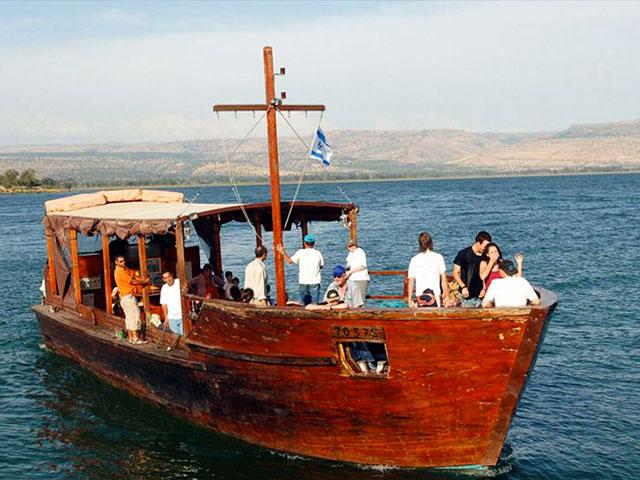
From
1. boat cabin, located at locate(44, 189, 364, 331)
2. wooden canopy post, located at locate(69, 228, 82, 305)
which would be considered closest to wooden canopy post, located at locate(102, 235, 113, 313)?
boat cabin, located at locate(44, 189, 364, 331)

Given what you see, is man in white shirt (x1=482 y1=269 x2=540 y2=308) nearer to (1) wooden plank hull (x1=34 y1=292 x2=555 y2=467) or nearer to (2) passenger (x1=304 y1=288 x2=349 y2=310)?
(1) wooden plank hull (x1=34 y1=292 x2=555 y2=467)

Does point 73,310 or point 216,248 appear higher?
point 216,248

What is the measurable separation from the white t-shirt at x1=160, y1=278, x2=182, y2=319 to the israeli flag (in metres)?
3.40

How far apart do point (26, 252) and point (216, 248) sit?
3320 cm

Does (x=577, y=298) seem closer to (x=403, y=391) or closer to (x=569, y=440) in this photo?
(x=569, y=440)

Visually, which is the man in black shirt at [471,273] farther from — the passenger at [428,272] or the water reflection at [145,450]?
the water reflection at [145,450]

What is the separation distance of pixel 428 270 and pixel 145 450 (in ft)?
19.9

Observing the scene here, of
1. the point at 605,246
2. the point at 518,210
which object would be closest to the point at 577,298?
the point at 605,246

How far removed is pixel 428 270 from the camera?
1135cm

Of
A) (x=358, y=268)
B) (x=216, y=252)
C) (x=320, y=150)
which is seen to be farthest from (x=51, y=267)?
(x=358, y=268)

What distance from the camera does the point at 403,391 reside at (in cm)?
1059

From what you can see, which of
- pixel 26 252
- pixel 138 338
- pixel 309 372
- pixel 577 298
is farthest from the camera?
pixel 26 252

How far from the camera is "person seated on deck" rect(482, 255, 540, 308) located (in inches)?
410

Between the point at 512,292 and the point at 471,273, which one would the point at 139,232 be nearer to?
the point at 471,273
